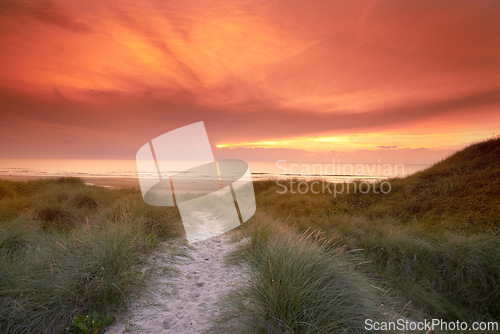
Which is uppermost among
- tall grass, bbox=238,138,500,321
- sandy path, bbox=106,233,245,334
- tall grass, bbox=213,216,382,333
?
tall grass, bbox=213,216,382,333

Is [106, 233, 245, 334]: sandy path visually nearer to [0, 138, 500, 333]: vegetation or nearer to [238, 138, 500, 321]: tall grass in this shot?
[0, 138, 500, 333]: vegetation

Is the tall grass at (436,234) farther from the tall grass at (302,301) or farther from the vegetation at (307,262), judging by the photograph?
the tall grass at (302,301)

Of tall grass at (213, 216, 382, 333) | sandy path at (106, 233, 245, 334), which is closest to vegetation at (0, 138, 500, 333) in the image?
tall grass at (213, 216, 382, 333)

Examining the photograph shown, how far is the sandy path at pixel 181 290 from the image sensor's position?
3.85 m

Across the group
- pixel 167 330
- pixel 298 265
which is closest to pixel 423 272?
pixel 298 265

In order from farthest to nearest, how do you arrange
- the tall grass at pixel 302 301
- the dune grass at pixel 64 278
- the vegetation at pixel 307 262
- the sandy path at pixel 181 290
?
the sandy path at pixel 181 290 → the dune grass at pixel 64 278 → the vegetation at pixel 307 262 → the tall grass at pixel 302 301

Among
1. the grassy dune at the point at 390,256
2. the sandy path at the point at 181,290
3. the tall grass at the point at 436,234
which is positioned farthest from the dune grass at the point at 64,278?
the tall grass at the point at 436,234

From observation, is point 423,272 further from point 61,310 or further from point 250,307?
point 61,310

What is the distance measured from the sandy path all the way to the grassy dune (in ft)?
2.20

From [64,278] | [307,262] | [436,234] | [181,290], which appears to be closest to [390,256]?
[436,234]

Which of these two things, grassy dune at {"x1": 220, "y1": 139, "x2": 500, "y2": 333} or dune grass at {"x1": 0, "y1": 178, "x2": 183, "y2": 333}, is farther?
dune grass at {"x1": 0, "y1": 178, "x2": 183, "y2": 333}

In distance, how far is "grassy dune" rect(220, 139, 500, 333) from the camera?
333 cm

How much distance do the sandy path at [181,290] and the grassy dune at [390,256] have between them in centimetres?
67

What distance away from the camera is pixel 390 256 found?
6.96 metres
